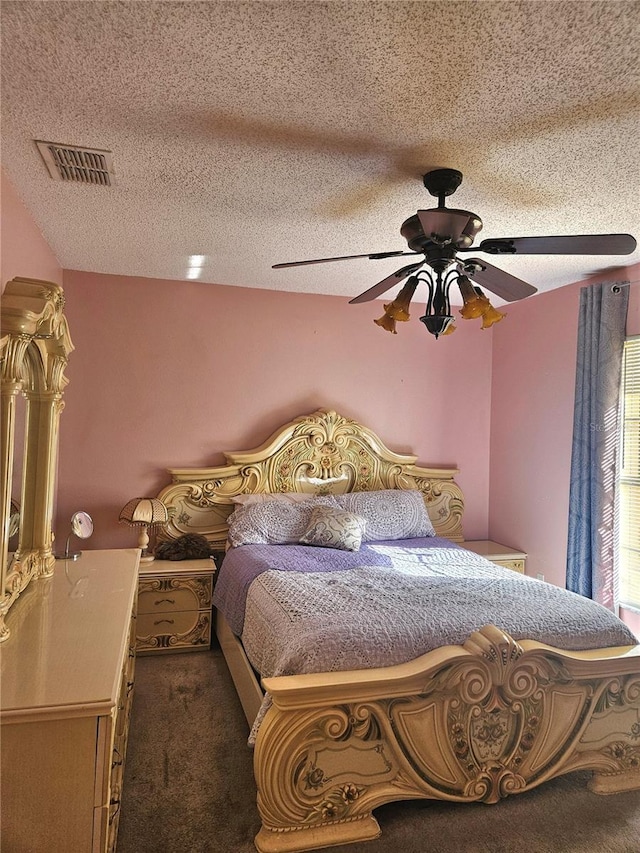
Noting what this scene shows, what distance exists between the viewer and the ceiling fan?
1899 mm

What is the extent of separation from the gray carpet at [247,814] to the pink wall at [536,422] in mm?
1895

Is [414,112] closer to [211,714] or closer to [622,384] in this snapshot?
[622,384]

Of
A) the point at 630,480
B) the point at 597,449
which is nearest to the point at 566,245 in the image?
the point at 597,449

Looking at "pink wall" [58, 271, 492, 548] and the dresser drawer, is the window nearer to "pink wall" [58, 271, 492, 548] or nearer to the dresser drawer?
"pink wall" [58, 271, 492, 548]

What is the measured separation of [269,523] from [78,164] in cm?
232

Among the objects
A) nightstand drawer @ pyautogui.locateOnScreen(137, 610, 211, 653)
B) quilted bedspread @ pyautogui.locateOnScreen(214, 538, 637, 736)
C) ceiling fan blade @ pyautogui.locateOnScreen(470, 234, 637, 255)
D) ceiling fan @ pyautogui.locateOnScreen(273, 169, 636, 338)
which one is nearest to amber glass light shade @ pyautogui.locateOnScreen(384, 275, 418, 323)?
ceiling fan @ pyautogui.locateOnScreen(273, 169, 636, 338)

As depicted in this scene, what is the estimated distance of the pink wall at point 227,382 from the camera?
12.5 feet

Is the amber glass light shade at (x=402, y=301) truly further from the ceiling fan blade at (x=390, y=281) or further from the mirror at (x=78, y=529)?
the mirror at (x=78, y=529)

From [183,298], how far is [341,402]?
142cm

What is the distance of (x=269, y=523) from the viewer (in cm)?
366

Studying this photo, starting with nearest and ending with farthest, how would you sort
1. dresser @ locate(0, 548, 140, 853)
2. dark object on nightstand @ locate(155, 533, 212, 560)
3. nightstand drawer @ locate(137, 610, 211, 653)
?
dresser @ locate(0, 548, 140, 853) < nightstand drawer @ locate(137, 610, 211, 653) < dark object on nightstand @ locate(155, 533, 212, 560)

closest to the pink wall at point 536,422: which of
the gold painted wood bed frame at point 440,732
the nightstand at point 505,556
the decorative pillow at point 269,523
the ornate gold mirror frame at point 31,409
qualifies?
the nightstand at point 505,556

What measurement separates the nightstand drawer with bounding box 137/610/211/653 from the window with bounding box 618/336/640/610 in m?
2.61

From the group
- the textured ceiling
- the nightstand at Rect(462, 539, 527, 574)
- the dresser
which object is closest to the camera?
the dresser
